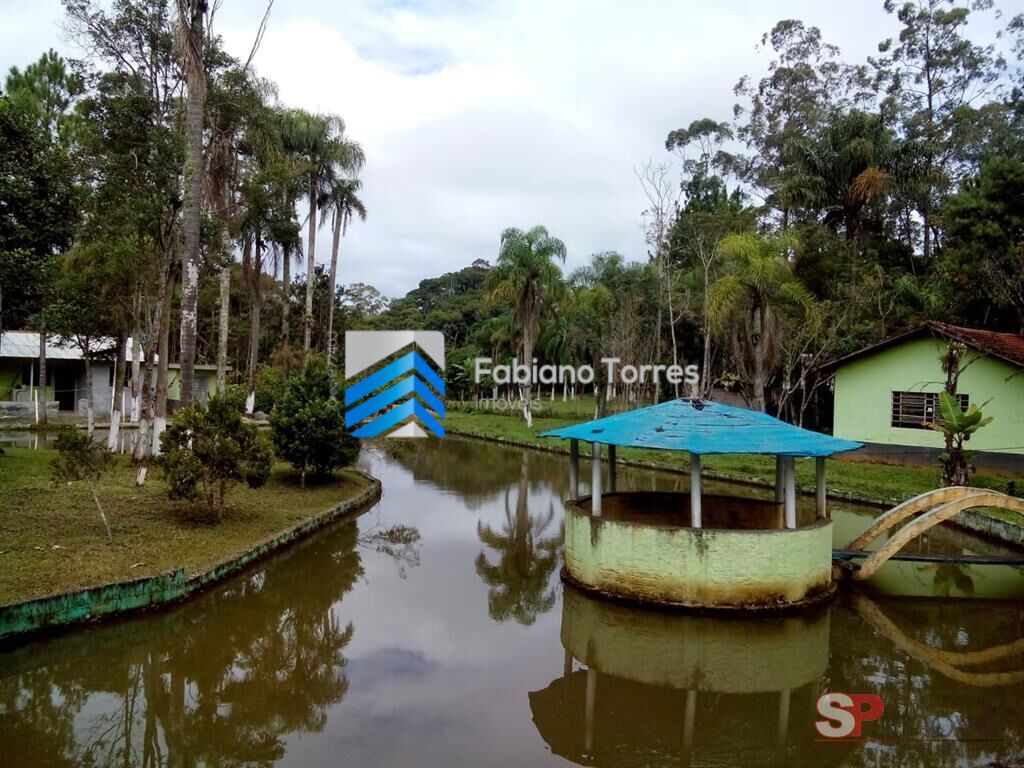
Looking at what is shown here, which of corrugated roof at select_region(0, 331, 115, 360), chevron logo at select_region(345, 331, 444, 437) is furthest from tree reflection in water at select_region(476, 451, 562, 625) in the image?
corrugated roof at select_region(0, 331, 115, 360)

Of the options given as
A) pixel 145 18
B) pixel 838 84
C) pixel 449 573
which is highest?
pixel 838 84

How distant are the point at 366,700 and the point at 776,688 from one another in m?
3.72

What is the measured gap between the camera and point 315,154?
1175 inches

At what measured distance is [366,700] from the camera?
5.93m

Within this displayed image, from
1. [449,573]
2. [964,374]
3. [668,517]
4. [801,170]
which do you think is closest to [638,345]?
[801,170]

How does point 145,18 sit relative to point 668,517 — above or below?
above

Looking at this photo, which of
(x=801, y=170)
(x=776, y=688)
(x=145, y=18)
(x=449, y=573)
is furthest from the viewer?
(x=801, y=170)

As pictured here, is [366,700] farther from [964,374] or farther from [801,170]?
[801,170]

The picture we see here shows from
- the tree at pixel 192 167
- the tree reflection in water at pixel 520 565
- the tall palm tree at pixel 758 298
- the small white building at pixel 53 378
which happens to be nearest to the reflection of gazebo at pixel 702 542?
the tree reflection in water at pixel 520 565

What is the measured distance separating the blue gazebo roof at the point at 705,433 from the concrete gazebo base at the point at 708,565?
0.95 metres

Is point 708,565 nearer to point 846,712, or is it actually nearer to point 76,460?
point 846,712

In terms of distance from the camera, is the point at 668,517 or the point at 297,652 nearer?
the point at 297,652

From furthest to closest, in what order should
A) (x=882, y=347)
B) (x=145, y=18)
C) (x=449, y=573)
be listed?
(x=882, y=347) → (x=145, y=18) → (x=449, y=573)

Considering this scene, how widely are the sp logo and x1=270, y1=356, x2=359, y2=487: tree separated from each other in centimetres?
1051
